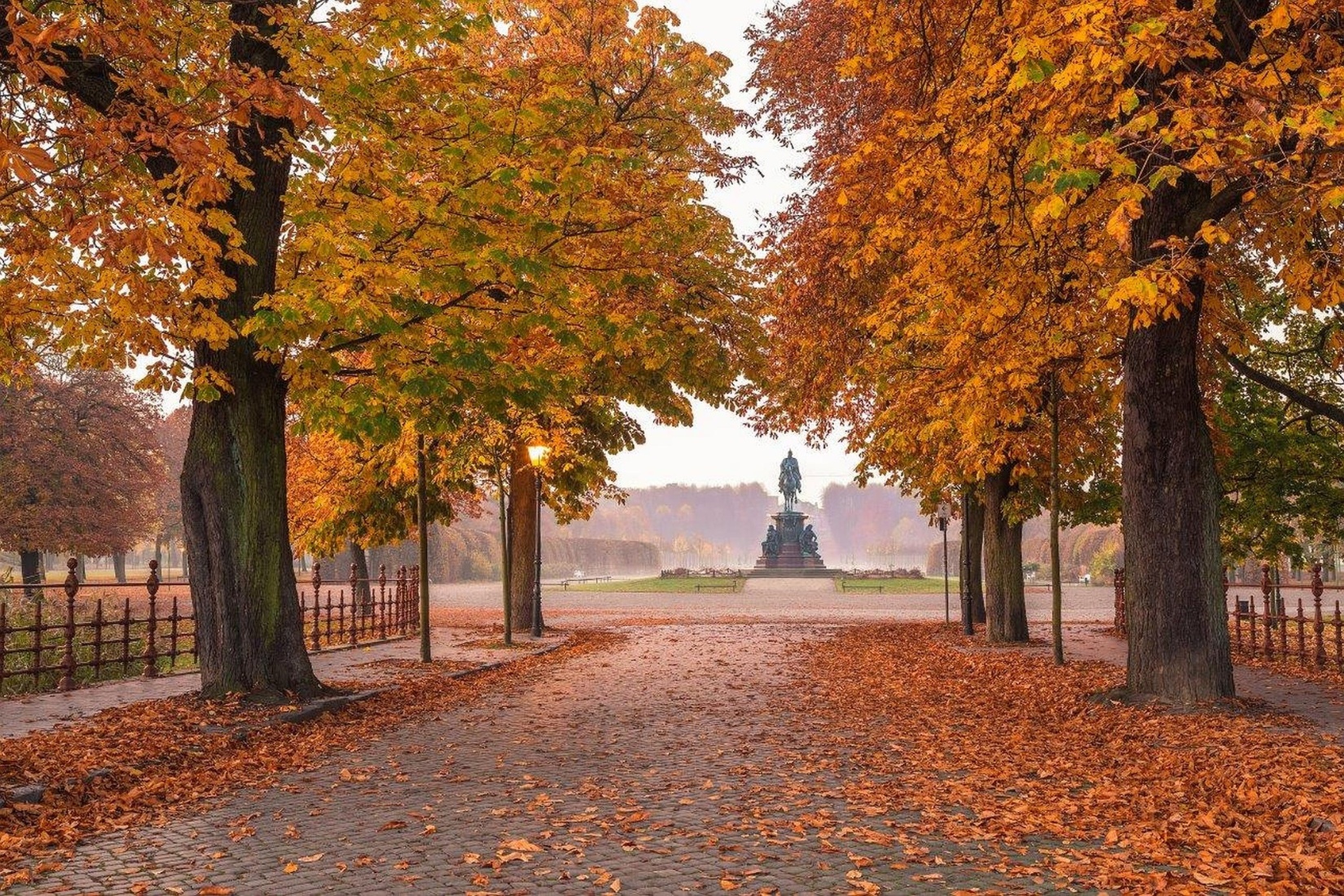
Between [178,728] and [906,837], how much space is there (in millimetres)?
6892

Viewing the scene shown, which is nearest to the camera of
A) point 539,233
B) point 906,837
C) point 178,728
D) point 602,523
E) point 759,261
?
point 906,837

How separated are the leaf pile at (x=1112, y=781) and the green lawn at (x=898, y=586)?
35956mm

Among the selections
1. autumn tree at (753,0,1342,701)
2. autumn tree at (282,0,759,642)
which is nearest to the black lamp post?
autumn tree at (282,0,759,642)

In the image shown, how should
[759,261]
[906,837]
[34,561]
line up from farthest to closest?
[34,561] → [759,261] → [906,837]

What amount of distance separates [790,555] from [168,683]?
56319 millimetres

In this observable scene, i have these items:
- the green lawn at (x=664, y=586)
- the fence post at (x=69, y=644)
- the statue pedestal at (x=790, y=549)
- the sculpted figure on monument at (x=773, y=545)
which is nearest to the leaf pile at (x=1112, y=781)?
the fence post at (x=69, y=644)

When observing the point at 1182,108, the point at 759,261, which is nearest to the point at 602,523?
the point at 759,261

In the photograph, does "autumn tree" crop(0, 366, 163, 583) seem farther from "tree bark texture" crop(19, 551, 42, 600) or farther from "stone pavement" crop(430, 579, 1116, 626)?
"stone pavement" crop(430, 579, 1116, 626)

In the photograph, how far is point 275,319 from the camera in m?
10.2

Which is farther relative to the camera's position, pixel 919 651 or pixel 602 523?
pixel 602 523

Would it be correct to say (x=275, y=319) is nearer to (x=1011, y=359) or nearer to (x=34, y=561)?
(x=1011, y=359)

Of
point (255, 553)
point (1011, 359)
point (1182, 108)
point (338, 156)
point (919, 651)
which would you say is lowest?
point (919, 651)

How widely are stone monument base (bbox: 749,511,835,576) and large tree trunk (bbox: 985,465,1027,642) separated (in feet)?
151

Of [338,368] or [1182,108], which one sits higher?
[1182,108]
